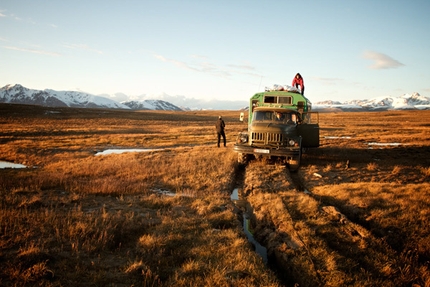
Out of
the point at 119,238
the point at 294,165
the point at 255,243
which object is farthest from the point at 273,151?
the point at 119,238

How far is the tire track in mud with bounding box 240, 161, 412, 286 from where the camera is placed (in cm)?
439

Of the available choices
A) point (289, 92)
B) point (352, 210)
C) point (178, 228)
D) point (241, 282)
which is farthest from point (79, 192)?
point (289, 92)

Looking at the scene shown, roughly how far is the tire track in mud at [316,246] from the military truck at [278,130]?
15.3 feet

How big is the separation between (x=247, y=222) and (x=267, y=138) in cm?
658

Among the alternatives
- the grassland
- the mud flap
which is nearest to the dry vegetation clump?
the grassland

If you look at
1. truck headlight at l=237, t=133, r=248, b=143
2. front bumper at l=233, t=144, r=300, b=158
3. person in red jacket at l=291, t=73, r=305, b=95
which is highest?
person in red jacket at l=291, t=73, r=305, b=95

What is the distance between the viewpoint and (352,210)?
7.19 metres

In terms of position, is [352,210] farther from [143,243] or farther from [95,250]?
[95,250]

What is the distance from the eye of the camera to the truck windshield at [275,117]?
13.8m

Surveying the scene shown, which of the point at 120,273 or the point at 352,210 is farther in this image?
the point at 352,210

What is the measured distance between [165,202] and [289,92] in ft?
34.3

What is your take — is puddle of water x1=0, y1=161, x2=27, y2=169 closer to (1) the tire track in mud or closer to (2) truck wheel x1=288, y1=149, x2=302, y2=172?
(1) the tire track in mud

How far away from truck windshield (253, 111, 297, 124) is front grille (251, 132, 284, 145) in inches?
46.6

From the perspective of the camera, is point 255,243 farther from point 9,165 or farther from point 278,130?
point 9,165
